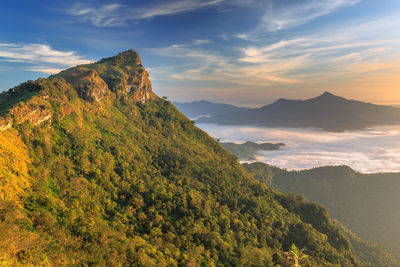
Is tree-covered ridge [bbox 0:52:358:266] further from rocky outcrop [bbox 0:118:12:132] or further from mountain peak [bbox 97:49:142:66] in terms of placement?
mountain peak [bbox 97:49:142:66]

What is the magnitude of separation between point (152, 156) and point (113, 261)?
70.1 metres

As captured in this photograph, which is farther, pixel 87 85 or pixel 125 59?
pixel 125 59

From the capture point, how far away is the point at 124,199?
206 feet

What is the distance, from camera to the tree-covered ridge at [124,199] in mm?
32188

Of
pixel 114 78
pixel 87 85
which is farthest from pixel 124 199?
pixel 114 78

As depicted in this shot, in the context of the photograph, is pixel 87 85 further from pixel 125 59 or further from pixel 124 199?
pixel 125 59

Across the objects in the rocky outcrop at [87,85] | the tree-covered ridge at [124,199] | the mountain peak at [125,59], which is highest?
the mountain peak at [125,59]

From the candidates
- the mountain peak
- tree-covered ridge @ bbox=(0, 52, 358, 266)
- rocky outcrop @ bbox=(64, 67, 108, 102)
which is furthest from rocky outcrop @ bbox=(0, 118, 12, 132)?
the mountain peak

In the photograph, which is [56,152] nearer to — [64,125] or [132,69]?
[64,125]

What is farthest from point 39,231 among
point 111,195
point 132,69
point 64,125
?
point 132,69

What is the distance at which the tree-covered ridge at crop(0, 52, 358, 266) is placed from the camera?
32.2 meters

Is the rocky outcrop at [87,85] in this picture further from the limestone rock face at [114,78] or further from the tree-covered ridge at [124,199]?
the tree-covered ridge at [124,199]

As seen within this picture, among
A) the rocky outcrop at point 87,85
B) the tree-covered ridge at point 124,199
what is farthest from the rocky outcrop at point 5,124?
the rocky outcrop at point 87,85

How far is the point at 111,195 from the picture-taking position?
61.1 m
